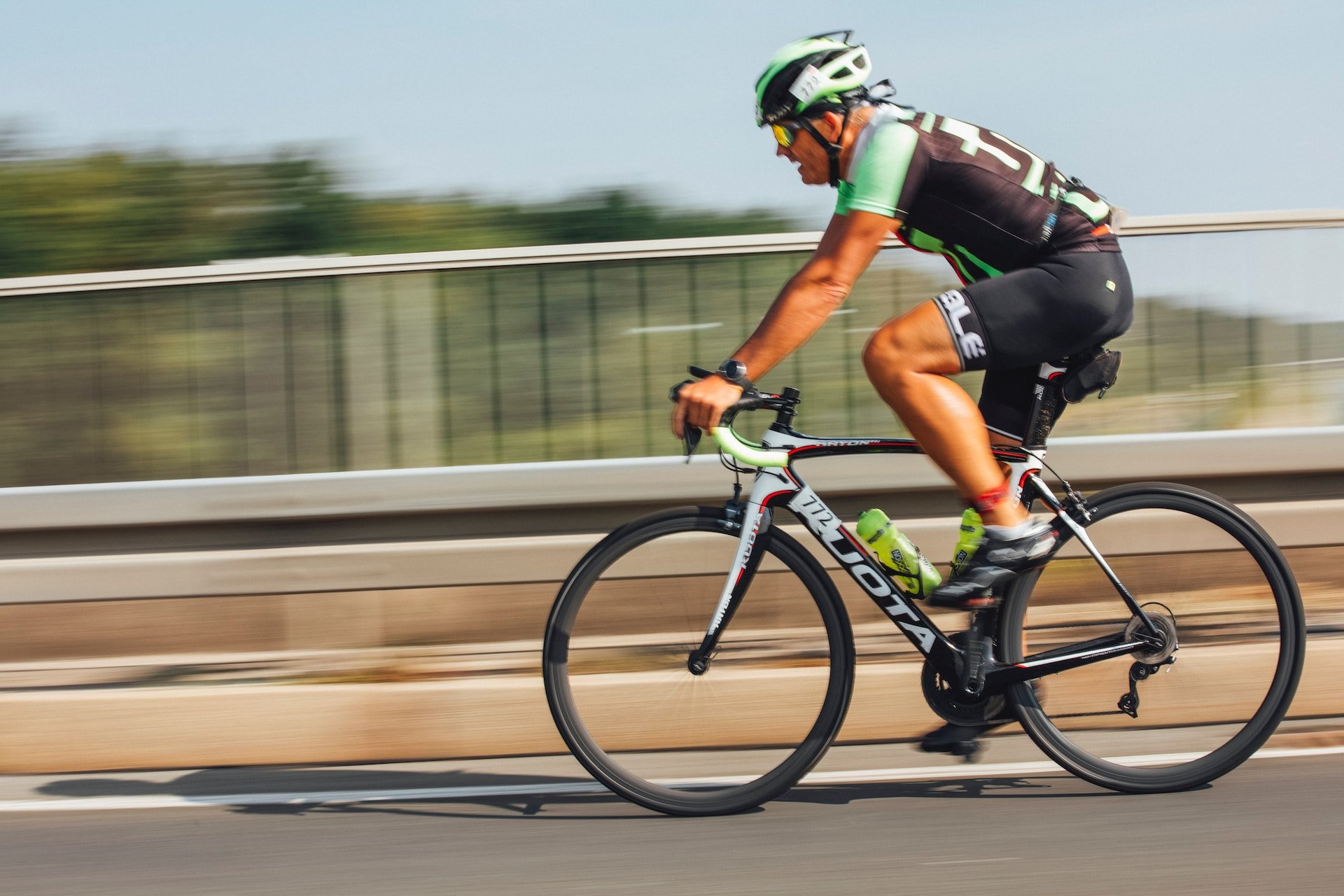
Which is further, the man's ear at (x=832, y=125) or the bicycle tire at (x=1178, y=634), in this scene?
the bicycle tire at (x=1178, y=634)

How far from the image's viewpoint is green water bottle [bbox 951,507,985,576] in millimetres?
3867

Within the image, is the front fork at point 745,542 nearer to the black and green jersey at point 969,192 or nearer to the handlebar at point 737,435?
the handlebar at point 737,435

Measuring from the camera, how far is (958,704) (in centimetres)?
392

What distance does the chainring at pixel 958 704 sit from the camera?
12.9ft

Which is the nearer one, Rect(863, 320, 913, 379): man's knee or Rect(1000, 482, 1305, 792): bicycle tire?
Rect(863, 320, 913, 379): man's knee

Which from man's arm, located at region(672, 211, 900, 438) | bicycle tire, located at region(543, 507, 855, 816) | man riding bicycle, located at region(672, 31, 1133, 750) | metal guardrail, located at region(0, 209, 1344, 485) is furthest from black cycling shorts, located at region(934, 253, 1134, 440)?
metal guardrail, located at region(0, 209, 1344, 485)

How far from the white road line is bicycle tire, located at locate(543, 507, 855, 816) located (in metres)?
0.31

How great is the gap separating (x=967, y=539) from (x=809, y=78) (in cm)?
136

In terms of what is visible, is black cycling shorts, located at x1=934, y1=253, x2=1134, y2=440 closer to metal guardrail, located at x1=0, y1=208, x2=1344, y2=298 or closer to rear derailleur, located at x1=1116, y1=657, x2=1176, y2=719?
rear derailleur, located at x1=1116, y1=657, x2=1176, y2=719

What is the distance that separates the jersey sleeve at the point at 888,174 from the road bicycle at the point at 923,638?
23.4 inches

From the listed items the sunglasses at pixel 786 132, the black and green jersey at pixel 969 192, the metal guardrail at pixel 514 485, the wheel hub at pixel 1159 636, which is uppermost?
the sunglasses at pixel 786 132

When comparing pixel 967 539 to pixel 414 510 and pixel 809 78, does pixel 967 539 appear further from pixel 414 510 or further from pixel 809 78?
pixel 414 510

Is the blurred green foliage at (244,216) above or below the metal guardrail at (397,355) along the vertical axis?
above

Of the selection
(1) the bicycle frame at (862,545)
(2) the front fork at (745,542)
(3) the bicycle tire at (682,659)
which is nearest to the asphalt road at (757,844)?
(3) the bicycle tire at (682,659)
